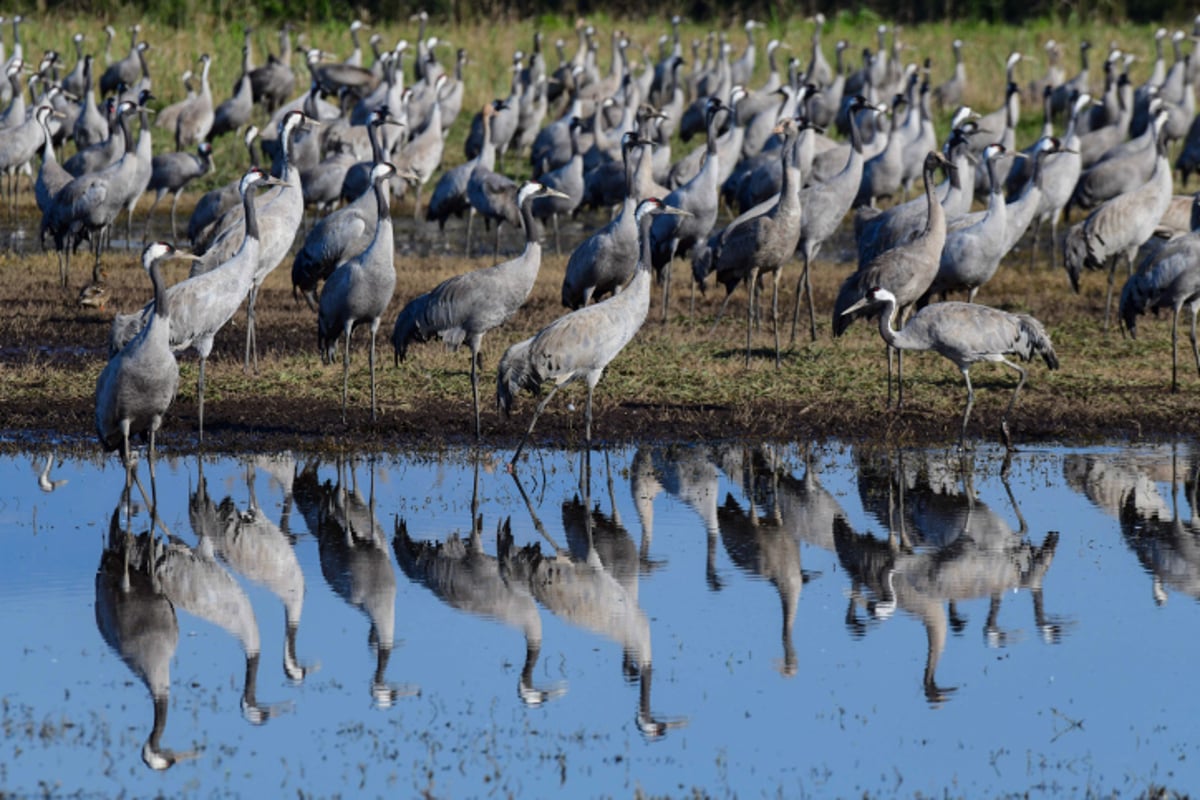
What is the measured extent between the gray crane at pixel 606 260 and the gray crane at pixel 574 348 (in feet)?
9.62

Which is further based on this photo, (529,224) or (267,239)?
(267,239)

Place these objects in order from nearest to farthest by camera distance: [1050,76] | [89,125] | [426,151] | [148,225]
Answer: [148,225] → [426,151] → [89,125] → [1050,76]

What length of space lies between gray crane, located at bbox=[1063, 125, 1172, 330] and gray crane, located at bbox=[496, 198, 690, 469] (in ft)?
19.9

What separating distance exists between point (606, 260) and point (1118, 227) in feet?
14.6

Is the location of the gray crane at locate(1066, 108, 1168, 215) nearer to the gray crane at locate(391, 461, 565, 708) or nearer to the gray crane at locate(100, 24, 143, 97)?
the gray crane at locate(391, 461, 565, 708)

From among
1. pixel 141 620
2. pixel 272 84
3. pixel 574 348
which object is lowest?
pixel 141 620

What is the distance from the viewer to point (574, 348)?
10188mm

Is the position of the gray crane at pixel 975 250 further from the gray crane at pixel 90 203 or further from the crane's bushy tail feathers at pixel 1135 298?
the gray crane at pixel 90 203

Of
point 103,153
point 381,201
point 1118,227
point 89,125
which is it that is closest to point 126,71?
point 89,125

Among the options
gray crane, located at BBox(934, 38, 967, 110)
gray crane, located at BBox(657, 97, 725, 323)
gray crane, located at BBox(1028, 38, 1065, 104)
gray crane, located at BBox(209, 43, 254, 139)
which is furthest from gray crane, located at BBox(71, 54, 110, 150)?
gray crane, located at BBox(1028, 38, 1065, 104)

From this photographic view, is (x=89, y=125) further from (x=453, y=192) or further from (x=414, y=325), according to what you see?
(x=414, y=325)

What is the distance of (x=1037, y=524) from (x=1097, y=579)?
0.92 m

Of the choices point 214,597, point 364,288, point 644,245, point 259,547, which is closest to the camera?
point 214,597

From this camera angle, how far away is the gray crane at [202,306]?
10492 millimetres
